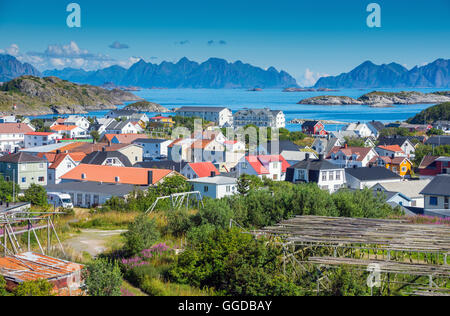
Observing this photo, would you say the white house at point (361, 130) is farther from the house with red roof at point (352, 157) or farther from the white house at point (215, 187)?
the white house at point (215, 187)

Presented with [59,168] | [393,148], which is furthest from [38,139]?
[393,148]

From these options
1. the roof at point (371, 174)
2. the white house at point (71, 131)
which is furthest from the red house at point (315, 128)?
the roof at point (371, 174)

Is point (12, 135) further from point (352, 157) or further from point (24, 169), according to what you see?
point (352, 157)

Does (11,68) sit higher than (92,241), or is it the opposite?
(11,68)

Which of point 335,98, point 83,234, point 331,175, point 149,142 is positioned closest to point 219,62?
point 335,98

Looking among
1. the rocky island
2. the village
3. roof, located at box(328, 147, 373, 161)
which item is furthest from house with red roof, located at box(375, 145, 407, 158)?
the rocky island

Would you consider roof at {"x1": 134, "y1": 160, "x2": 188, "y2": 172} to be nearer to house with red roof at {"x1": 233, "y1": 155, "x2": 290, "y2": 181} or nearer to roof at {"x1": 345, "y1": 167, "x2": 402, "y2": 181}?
house with red roof at {"x1": 233, "y1": 155, "x2": 290, "y2": 181}
